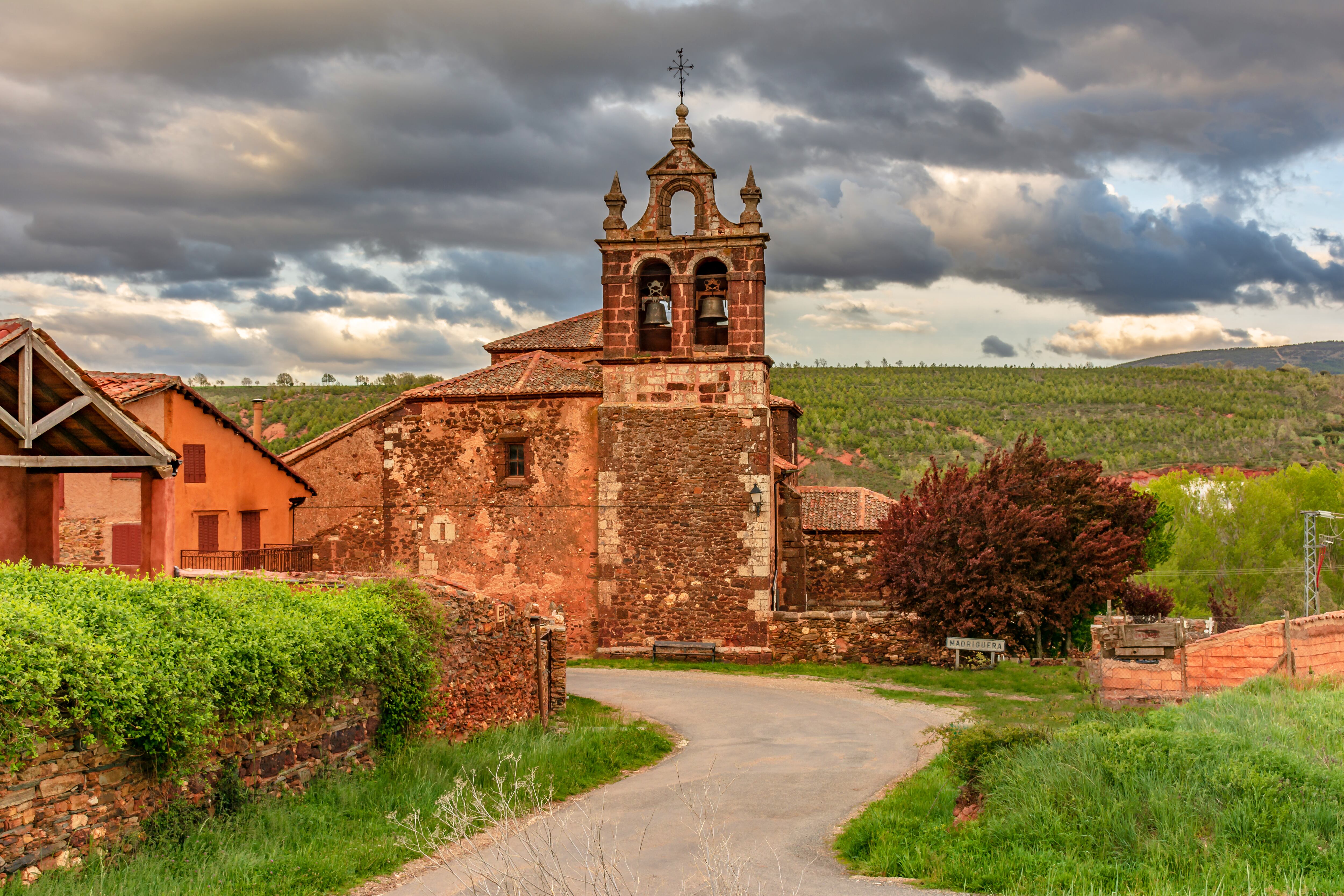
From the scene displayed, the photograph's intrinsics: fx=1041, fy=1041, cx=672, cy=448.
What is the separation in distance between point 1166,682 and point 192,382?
7902cm

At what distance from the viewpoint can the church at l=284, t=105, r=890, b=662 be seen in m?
23.1

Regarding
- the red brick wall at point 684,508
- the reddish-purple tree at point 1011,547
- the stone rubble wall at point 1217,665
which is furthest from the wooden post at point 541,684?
the reddish-purple tree at point 1011,547

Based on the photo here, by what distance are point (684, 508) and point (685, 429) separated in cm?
177

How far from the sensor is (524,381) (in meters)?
24.7

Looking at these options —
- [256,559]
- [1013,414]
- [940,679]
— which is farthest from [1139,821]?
[1013,414]

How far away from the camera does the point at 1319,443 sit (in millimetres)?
65750

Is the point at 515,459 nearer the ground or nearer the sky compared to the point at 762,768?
nearer the sky

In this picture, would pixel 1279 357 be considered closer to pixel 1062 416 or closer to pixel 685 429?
pixel 1062 416

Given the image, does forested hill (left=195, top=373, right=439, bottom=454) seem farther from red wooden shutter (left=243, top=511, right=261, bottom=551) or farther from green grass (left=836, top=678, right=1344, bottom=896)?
green grass (left=836, top=678, right=1344, bottom=896)

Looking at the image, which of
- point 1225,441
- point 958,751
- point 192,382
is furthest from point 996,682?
point 192,382

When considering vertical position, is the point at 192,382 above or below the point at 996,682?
above

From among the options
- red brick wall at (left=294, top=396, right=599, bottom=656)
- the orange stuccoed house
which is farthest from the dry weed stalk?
red brick wall at (left=294, top=396, right=599, bottom=656)

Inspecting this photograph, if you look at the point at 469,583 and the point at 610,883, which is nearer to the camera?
the point at 610,883

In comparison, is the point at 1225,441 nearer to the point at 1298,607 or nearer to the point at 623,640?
the point at 1298,607
